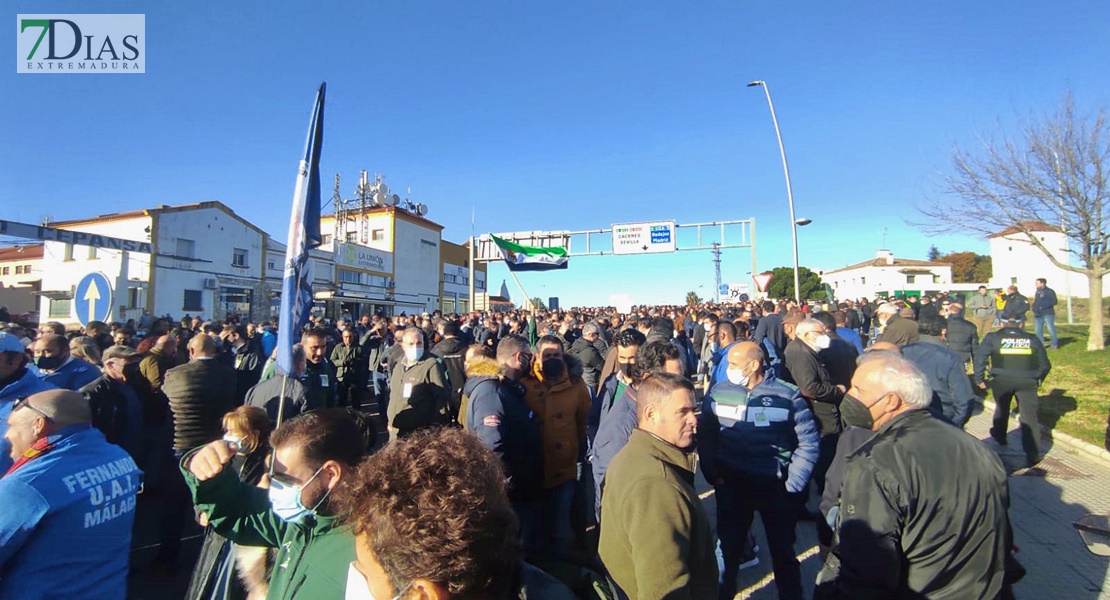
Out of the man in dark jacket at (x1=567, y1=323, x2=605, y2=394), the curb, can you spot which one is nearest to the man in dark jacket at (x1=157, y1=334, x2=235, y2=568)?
the man in dark jacket at (x1=567, y1=323, x2=605, y2=394)

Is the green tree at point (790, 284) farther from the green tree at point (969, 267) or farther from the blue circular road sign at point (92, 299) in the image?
the blue circular road sign at point (92, 299)

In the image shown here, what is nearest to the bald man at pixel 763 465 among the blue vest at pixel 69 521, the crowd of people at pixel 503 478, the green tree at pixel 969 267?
the crowd of people at pixel 503 478

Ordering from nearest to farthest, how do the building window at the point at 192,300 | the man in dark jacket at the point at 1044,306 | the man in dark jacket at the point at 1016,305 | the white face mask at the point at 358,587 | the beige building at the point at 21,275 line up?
the white face mask at the point at 358,587 → the man in dark jacket at the point at 1016,305 → the man in dark jacket at the point at 1044,306 → the building window at the point at 192,300 → the beige building at the point at 21,275

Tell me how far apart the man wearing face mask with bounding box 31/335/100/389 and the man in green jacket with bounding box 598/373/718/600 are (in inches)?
223

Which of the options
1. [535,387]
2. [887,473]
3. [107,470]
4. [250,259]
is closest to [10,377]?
[107,470]

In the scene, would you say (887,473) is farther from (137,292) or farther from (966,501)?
(137,292)

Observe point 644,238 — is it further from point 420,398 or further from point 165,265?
point 165,265

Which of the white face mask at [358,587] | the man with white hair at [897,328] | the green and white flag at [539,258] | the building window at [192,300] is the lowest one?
the white face mask at [358,587]

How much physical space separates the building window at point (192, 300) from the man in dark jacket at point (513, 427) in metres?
31.6

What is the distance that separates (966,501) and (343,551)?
2504 millimetres

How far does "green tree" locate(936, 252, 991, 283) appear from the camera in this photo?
237ft

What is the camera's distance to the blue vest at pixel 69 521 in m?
2.10

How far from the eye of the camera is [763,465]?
354cm

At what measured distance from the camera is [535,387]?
4.38m
